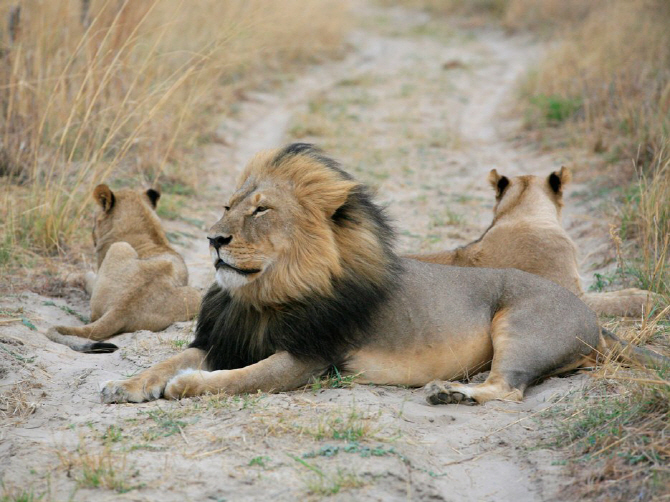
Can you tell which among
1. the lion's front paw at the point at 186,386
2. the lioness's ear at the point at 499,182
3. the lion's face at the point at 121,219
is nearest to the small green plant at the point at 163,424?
the lion's front paw at the point at 186,386

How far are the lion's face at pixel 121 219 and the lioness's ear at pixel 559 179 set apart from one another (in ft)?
9.18

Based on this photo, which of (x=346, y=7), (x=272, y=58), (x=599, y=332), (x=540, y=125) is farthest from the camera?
(x=346, y=7)

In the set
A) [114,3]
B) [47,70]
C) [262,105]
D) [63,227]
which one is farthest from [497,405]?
[262,105]

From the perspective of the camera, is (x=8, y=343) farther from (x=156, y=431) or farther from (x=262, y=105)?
(x=262, y=105)

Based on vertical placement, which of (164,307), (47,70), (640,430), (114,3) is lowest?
(164,307)

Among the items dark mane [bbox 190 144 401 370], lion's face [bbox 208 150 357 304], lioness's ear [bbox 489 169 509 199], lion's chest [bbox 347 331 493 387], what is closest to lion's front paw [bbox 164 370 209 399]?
dark mane [bbox 190 144 401 370]

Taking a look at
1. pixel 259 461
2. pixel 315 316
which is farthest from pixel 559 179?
pixel 259 461

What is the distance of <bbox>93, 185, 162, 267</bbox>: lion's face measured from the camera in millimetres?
6199

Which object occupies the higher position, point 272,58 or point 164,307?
point 272,58

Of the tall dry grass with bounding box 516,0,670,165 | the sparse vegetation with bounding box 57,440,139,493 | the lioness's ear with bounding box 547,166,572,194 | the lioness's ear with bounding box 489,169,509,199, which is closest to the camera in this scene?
the sparse vegetation with bounding box 57,440,139,493

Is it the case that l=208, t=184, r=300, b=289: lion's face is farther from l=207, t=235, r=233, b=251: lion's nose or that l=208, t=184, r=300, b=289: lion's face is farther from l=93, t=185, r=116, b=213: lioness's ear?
l=93, t=185, r=116, b=213: lioness's ear

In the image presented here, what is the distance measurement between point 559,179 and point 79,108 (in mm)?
3904

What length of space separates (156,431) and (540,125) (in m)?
8.39

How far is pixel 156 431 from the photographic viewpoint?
3578mm
